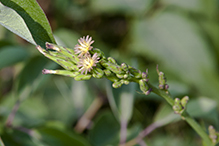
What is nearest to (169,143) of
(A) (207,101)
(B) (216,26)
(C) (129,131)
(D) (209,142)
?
(C) (129,131)

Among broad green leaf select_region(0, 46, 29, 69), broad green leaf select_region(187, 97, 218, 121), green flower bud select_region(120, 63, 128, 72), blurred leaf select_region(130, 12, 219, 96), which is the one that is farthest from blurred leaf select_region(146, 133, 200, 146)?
green flower bud select_region(120, 63, 128, 72)

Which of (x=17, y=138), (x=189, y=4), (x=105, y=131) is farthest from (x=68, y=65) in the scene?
(x=189, y=4)

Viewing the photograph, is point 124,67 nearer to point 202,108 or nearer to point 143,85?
point 143,85

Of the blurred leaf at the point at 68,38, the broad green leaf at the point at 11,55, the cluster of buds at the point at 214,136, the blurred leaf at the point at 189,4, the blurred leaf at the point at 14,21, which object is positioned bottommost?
the cluster of buds at the point at 214,136

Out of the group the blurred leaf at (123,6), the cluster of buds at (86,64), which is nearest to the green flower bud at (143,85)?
the cluster of buds at (86,64)

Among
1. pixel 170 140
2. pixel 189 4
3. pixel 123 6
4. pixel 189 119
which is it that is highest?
pixel 123 6

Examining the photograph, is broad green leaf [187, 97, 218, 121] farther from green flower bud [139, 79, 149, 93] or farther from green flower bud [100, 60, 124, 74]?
green flower bud [100, 60, 124, 74]

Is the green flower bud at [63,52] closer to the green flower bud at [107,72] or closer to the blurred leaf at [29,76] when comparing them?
the green flower bud at [107,72]
